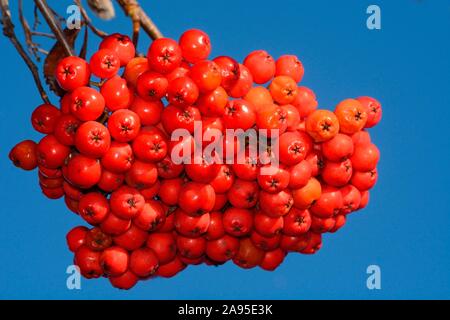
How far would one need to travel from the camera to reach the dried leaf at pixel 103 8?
4766 millimetres

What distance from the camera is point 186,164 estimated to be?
4891 millimetres

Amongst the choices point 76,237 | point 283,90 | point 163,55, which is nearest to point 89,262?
point 76,237

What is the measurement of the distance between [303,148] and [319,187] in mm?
Result: 351

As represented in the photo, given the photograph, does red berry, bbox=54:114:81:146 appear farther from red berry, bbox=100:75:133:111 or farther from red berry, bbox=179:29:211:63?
red berry, bbox=179:29:211:63

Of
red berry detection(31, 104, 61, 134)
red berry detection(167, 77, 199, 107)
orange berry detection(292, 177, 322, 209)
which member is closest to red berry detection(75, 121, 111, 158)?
red berry detection(31, 104, 61, 134)

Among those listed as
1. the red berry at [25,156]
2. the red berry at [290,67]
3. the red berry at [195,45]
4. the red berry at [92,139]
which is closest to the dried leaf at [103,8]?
the red berry at [195,45]

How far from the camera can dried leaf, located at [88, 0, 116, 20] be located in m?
4.77

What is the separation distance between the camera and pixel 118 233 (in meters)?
5.14

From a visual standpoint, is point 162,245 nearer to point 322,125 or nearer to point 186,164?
point 186,164

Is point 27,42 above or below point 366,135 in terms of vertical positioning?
above

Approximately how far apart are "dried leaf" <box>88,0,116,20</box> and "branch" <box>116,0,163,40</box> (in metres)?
0.07

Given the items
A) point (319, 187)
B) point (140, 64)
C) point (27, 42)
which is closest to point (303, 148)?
point (319, 187)

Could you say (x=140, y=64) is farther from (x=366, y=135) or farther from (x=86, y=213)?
(x=366, y=135)

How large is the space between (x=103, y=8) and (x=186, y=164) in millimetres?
A: 1090
